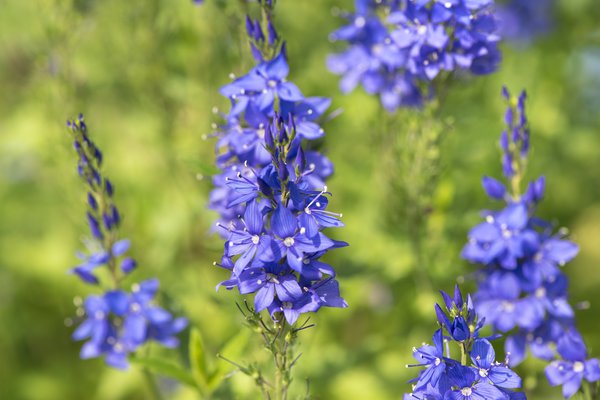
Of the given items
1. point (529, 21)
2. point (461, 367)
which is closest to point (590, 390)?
point (461, 367)

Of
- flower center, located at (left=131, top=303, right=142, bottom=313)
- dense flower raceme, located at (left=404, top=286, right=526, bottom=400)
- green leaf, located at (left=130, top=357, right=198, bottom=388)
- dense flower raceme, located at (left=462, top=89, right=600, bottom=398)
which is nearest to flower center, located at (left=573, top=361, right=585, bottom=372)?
dense flower raceme, located at (left=462, top=89, right=600, bottom=398)

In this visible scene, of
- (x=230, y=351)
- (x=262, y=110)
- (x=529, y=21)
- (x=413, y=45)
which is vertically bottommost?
(x=230, y=351)

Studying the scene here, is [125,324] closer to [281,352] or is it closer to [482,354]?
[281,352]

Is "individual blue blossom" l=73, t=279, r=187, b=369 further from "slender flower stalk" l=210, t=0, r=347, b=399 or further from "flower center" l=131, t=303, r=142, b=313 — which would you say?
"slender flower stalk" l=210, t=0, r=347, b=399

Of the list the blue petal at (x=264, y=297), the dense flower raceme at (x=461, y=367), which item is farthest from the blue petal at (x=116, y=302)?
the dense flower raceme at (x=461, y=367)

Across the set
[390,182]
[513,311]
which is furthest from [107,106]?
[513,311]

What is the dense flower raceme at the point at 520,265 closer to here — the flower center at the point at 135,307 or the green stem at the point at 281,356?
the green stem at the point at 281,356

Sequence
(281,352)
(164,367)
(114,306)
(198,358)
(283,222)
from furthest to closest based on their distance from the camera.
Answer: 1. (114,306)
2. (198,358)
3. (164,367)
4. (281,352)
5. (283,222)
